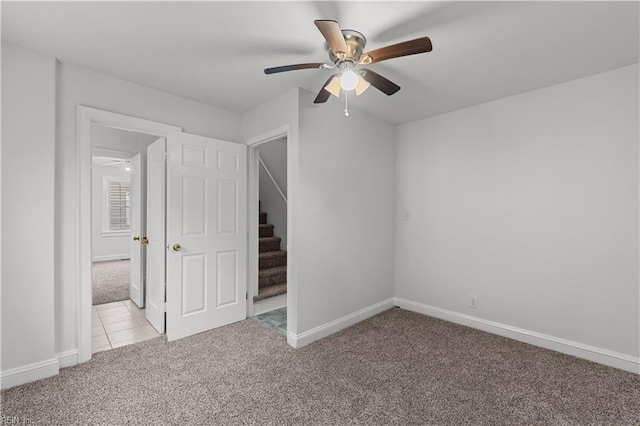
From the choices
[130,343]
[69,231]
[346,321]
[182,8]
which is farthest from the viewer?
[346,321]

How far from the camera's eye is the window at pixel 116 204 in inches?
289

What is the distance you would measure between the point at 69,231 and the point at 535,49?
3747mm

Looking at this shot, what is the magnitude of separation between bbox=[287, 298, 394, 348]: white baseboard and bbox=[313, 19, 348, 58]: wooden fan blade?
232cm

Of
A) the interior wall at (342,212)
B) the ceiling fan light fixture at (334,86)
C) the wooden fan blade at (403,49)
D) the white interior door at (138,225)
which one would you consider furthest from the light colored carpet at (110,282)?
the wooden fan blade at (403,49)

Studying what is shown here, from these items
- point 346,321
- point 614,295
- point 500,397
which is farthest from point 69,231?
point 614,295

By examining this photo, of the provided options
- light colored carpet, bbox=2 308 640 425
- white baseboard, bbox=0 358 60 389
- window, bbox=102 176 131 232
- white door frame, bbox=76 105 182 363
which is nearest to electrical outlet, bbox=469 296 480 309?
light colored carpet, bbox=2 308 640 425

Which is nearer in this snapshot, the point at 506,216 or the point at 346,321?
the point at 506,216

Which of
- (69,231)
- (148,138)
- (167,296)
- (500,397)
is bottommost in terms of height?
(500,397)

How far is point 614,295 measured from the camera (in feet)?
7.79

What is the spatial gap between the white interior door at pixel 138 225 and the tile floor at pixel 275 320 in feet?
5.24

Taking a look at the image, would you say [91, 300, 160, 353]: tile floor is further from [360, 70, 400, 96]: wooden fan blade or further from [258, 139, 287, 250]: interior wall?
[360, 70, 400, 96]: wooden fan blade

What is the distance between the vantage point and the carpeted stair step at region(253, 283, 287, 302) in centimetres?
356

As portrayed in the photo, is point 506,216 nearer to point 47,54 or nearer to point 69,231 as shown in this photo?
point 69,231

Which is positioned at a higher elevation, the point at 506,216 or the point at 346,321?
the point at 506,216
